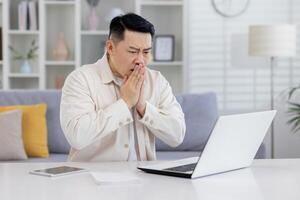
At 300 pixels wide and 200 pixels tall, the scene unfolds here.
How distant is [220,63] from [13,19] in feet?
6.31

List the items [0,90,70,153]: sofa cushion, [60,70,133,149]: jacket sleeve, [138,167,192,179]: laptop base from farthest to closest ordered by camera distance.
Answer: [0,90,70,153]: sofa cushion, [60,70,133,149]: jacket sleeve, [138,167,192,179]: laptop base

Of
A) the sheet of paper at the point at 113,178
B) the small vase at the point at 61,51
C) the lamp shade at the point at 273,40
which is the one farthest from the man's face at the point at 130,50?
the small vase at the point at 61,51

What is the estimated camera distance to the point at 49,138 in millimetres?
3713

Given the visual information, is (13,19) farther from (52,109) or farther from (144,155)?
(144,155)

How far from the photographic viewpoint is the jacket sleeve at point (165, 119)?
6.98ft

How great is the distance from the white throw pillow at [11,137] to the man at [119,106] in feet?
4.23

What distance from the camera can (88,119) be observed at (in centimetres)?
204

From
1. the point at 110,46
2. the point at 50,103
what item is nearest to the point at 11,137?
the point at 50,103

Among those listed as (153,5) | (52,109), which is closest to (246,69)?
(153,5)

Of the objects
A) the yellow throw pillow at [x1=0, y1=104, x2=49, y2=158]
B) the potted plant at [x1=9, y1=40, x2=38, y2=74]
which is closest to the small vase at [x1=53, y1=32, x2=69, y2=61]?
the potted plant at [x1=9, y1=40, x2=38, y2=74]

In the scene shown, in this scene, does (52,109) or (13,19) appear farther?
(13,19)

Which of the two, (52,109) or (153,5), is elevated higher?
(153,5)

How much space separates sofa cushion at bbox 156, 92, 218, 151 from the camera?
3791mm

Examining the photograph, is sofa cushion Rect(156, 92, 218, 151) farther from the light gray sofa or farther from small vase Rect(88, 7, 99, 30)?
small vase Rect(88, 7, 99, 30)
